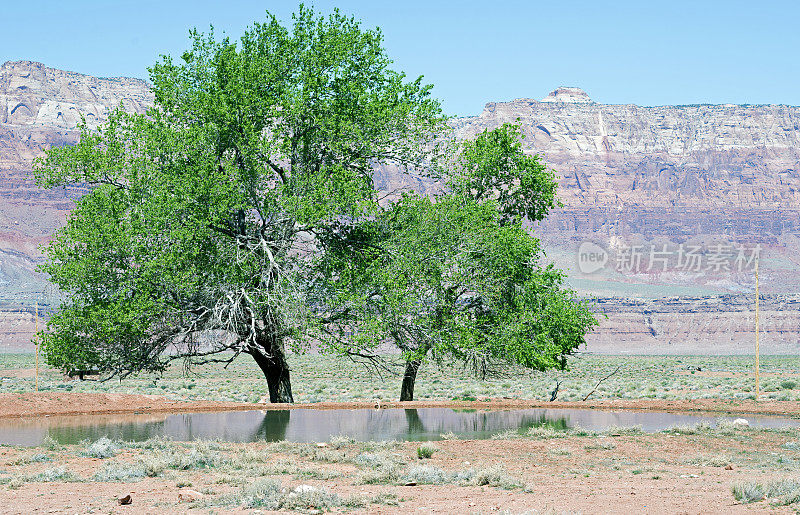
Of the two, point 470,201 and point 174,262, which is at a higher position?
point 470,201

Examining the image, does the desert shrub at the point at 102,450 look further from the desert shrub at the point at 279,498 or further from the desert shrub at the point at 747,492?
the desert shrub at the point at 747,492

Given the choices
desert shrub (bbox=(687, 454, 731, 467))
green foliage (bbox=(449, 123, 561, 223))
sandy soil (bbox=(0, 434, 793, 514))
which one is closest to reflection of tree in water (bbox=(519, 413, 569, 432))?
sandy soil (bbox=(0, 434, 793, 514))

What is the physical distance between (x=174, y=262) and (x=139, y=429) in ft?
12.4

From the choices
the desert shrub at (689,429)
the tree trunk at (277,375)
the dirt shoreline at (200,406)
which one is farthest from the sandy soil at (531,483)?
the tree trunk at (277,375)

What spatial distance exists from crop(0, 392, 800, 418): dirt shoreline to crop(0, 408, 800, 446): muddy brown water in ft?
1.74

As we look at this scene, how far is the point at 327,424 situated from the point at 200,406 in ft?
16.6

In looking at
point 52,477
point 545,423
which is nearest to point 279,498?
point 52,477

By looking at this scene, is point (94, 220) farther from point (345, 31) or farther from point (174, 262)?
point (345, 31)

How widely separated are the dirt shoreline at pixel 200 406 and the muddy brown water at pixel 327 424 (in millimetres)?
531

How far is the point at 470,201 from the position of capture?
2417cm

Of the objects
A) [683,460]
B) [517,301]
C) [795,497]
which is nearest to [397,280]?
[517,301]

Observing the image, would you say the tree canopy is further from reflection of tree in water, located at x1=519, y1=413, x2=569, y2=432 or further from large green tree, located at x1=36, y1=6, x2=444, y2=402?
reflection of tree in water, located at x1=519, y1=413, x2=569, y2=432

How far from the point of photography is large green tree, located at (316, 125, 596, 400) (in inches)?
837

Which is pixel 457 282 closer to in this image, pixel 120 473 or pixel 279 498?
pixel 120 473
